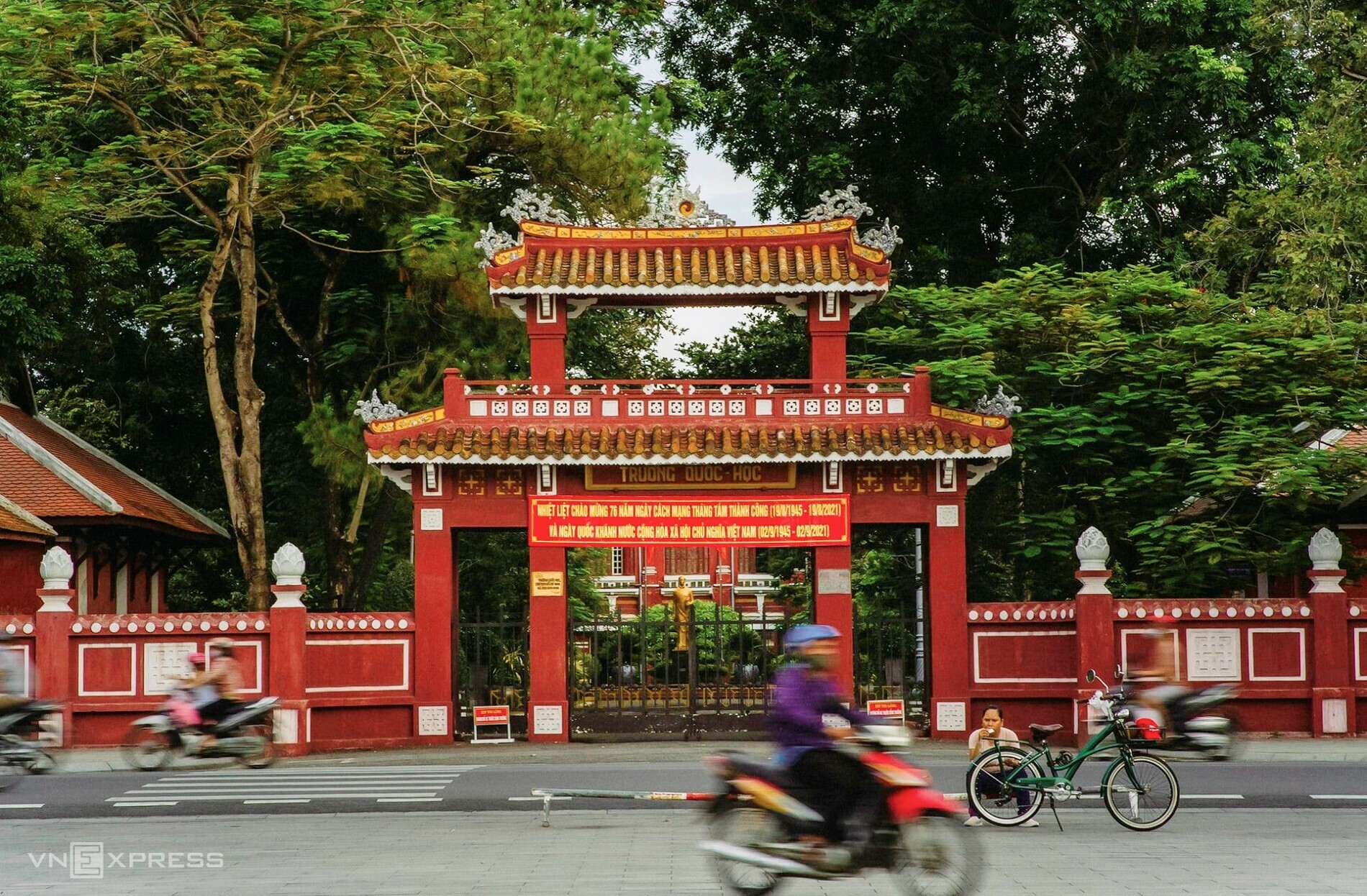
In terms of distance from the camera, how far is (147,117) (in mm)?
27500

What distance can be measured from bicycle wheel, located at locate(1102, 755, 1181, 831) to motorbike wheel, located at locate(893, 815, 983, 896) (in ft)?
14.0

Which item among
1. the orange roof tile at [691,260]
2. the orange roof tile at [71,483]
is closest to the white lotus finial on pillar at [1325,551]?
the orange roof tile at [691,260]

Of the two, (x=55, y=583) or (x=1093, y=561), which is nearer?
(x=1093, y=561)

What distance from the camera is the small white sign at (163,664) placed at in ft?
69.9

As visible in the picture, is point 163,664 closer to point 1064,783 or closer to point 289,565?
point 289,565

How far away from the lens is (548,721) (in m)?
22.2

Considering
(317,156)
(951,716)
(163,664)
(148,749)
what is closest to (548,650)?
(163,664)

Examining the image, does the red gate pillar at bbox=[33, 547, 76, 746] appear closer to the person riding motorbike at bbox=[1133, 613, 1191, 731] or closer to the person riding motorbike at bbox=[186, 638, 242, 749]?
the person riding motorbike at bbox=[186, 638, 242, 749]

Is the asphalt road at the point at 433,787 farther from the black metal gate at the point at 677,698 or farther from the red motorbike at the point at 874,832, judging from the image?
the red motorbike at the point at 874,832

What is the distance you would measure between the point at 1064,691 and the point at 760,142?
17381 millimetres

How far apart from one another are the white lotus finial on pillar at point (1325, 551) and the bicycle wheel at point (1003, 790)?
9.53 m

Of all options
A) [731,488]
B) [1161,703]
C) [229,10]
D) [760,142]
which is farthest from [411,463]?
[760,142]

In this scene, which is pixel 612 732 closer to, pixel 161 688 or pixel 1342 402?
pixel 161 688

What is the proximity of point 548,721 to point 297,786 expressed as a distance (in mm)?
5809
